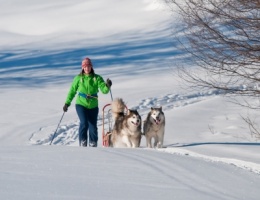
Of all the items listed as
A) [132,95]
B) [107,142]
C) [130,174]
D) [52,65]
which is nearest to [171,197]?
[130,174]

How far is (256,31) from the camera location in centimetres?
1030

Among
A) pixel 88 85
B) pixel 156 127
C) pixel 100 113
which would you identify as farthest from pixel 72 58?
pixel 156 127

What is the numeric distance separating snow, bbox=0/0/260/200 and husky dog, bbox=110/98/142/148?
0.84 m

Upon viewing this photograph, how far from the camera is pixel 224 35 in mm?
10555

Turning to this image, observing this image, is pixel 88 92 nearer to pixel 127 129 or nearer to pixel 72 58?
pixel 127 129

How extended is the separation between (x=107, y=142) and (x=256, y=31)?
430cm

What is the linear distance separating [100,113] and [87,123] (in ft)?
24.5

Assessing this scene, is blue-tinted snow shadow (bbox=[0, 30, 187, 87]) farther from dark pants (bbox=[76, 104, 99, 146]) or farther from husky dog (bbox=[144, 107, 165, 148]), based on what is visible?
husky dog (bbox=[144, 107, 165, 148])

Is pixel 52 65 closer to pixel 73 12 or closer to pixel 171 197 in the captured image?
pixel 73 12

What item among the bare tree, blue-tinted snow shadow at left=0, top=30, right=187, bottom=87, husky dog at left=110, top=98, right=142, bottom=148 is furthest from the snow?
the bare tree

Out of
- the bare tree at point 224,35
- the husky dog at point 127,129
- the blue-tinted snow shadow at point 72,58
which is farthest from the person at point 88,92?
the blue-tinted snow shadow at point 72,58

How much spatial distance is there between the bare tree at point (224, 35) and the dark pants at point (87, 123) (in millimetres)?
2492

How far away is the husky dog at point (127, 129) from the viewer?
12453 mm

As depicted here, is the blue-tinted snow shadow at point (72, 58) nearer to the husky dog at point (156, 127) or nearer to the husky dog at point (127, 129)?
the husky dog at point (127, 129)
